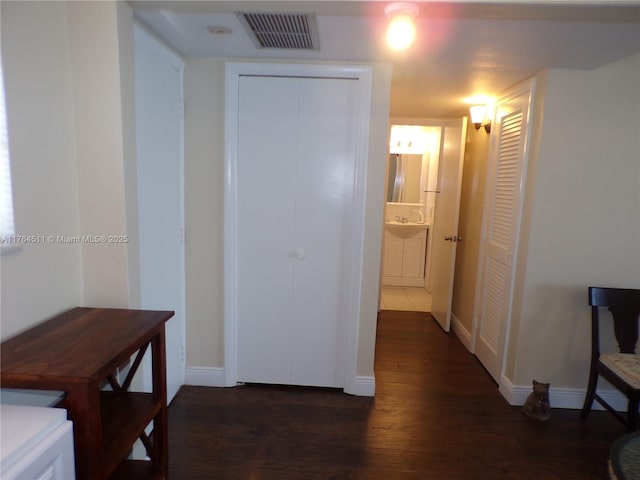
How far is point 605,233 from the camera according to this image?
94.4 inches

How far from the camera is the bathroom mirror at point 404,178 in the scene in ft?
18.4

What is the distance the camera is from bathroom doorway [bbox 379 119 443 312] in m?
5.39

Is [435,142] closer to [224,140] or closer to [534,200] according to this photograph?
[534,200]

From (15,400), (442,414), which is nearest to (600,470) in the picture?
(442,414)

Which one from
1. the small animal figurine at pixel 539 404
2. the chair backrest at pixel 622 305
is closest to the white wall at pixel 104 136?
the small animal figurine at pixel 539 404

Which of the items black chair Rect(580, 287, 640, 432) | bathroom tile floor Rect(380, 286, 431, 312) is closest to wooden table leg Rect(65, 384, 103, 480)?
black chair Rect(580, 287, 640, 432)

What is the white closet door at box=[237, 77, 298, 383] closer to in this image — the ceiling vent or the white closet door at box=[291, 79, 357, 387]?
the white closet door at box=[291, 79, 357, 387]

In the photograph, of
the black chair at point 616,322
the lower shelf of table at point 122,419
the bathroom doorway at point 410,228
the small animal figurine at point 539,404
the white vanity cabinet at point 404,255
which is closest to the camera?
the lower shelf of table at point 122,419

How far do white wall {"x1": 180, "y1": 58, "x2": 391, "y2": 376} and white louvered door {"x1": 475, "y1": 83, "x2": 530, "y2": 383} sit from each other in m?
0.96

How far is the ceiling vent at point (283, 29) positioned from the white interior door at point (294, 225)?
33 cm

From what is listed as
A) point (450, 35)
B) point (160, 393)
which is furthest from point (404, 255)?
point (160, 393)

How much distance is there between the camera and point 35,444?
2.98 ft

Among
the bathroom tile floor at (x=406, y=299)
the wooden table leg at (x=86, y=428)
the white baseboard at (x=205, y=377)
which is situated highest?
the wooden table leg at (x=86, y=428)

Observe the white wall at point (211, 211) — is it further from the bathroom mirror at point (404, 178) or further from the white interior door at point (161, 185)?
the bathroom mirror at point (404, 178)
